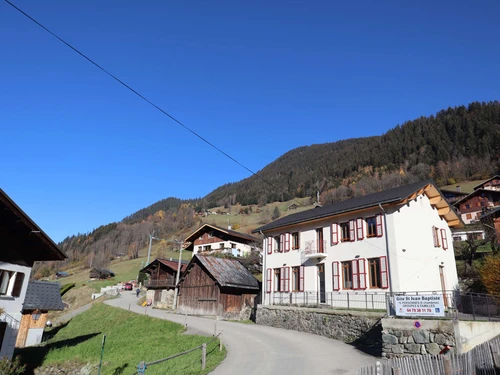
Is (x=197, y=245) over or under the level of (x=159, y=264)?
over

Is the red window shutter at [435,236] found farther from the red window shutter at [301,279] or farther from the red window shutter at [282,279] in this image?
the red window shutter at [282,279]

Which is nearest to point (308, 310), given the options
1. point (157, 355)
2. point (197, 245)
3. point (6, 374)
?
point (157, 355)

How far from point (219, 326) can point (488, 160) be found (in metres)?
108

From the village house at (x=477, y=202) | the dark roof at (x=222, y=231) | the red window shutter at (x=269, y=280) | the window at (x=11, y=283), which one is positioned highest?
the village house at (x=477, y=202)

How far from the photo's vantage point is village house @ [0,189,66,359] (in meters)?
12.3

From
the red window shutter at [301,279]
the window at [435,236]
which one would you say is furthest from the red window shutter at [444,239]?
the red window shutter at [301,279]

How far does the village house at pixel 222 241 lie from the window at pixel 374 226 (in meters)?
27.0

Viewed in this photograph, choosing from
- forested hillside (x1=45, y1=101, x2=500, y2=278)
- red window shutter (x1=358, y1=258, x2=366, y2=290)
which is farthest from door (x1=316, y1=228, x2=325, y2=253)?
forested hillside (x1=45, y1=101, x2=500, y2=278)

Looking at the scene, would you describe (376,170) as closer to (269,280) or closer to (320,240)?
(269,280)

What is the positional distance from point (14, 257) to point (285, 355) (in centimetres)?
1198

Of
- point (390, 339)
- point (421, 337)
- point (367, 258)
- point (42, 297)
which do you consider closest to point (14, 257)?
point (390, 339)

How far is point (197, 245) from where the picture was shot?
57125mm

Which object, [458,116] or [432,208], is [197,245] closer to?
[432,208]

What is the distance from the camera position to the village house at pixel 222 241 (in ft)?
171
